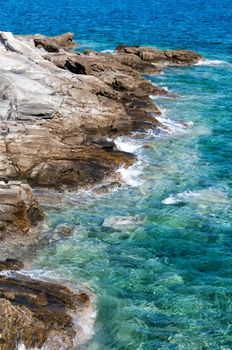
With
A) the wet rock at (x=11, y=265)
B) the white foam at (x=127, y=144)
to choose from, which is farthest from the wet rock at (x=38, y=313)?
the white foam at (x=127, y=144)

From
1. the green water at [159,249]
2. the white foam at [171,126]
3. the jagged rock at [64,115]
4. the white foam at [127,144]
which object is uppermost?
the jagged rock at [64,115]

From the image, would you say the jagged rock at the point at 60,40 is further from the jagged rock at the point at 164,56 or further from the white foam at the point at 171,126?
the white foam at the point at 171,126

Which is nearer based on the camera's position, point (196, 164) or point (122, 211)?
point (122, 211)

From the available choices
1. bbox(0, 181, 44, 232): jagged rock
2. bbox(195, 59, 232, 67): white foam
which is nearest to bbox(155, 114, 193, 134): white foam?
bbox(0, 181, 44, 232): jagged rock

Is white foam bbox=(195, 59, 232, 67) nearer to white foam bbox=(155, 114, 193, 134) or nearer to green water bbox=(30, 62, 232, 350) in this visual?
white foam bbox=(155, 114, 193, 134)

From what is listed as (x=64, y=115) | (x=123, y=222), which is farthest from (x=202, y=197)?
→ (x=64, y=115)

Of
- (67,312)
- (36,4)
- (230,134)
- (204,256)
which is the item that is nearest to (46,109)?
(230,134)

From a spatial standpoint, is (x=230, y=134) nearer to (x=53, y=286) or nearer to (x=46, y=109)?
(x=46, y=109)

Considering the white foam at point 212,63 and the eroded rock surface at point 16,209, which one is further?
the white foam at point 212,63
